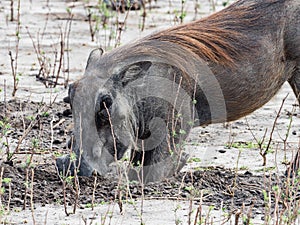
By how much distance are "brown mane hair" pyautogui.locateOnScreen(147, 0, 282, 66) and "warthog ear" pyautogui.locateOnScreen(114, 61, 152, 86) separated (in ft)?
0.96

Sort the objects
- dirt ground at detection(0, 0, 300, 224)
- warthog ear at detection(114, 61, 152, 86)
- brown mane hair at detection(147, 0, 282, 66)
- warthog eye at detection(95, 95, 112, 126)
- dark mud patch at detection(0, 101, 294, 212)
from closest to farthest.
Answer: dirt ground at detection(0, 0, 300, 224) < dark mud patch at detection(0, 101, 294, 212) < warthog eye at detection(95, 95, 112, 126) < warthog ear at detection(114, 61, 152, 86) < brown mane hair at detection(147, 0, 282, 66)

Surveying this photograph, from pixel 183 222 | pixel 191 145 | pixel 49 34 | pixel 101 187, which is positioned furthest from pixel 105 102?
pixel 49 34

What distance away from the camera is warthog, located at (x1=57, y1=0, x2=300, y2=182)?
5.43 meters

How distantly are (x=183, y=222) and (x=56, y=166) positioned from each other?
107 centimetres

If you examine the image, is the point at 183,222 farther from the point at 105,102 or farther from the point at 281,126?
the point at 281,126

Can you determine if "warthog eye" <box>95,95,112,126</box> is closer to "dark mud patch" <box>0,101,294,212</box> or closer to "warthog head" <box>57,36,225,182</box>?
"warthog head" <box>57,36,225,182</box>

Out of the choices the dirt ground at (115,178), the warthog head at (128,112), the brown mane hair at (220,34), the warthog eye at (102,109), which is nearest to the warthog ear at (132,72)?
the warthog head at (128,112)

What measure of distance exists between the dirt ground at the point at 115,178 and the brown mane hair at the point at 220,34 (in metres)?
0.63

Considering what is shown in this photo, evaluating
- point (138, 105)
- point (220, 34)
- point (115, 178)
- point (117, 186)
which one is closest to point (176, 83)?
point (138, 105)

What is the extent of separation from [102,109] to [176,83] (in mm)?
563

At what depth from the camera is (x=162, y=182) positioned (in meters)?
5.58

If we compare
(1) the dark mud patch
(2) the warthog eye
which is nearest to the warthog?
(2) the warthog eye

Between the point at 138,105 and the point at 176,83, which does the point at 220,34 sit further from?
the point at 138,105

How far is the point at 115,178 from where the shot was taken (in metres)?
5.58
